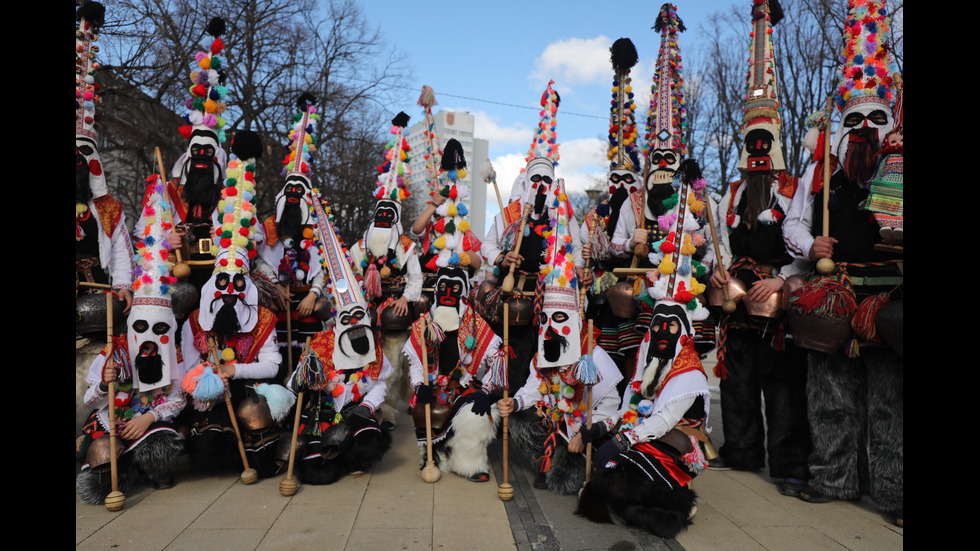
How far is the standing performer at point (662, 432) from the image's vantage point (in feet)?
11.5

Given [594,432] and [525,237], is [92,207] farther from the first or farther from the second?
[594,432]

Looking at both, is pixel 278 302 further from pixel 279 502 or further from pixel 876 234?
pixel 876 234

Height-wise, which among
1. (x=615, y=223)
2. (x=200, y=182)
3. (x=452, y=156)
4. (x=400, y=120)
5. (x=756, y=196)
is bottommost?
(x=615, y=223)

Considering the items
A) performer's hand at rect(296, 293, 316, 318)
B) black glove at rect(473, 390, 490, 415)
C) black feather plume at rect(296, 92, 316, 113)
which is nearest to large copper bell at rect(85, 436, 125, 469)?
performer's hand at rect(296, 293, 316, 318)

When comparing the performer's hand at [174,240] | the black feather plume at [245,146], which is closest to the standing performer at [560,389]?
the black feather plume at [245,146]

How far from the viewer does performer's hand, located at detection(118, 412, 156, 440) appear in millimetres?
4020

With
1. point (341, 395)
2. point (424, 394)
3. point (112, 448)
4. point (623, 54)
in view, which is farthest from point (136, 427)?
point (623, 54)

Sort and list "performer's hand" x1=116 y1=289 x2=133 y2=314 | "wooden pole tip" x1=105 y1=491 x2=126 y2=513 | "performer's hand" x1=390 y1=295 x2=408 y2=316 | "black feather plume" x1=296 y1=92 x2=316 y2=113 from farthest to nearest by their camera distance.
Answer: "black feather plume" x1=296 y1=92 x2=316 y2=113 < "performer's hand" x1=390 y1=295 x2=408 y2=316 < "performer's hand" x1=116 y1=289 x2=133 y2=314 < "wooden pole tip" x1=105 y1=491 x2=126 y2=513

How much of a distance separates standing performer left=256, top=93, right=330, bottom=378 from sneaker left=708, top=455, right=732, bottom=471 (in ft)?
12.2

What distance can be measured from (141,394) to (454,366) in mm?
2312

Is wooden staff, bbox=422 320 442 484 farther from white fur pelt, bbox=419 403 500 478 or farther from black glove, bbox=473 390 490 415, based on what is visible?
black glove, bbox=473 390 490 415

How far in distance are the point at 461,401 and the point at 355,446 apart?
88cm

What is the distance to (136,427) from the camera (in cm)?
404

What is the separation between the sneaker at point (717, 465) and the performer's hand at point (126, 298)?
4718mm
